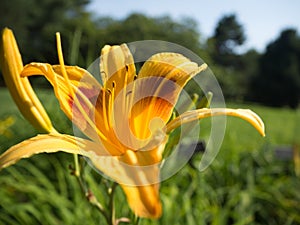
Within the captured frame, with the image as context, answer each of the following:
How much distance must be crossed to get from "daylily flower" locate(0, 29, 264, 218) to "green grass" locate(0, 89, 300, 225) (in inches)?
28.3

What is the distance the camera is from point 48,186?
5.10ft

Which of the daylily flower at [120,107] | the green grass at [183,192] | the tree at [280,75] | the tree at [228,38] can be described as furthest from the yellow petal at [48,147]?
the tree at [228,38]

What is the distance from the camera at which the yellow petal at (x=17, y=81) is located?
0.43 m

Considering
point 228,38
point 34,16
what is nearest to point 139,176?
point 34,16

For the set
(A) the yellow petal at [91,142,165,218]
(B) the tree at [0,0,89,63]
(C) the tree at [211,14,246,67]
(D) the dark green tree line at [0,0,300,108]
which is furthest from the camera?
(C) the tree at [211,14,246,67]

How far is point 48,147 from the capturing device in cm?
36

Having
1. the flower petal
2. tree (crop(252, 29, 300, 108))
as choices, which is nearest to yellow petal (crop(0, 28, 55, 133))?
the flower petal

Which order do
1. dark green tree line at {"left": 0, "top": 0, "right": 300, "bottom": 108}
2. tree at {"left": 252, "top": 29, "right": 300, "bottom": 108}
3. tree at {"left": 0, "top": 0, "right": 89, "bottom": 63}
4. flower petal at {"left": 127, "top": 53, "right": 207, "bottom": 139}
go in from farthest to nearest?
tree at {"left": 252, "top": 29, "right": 300, "bottom": 108} < dark green tree line at {"left": 0, "top": 0, "right": 300, "bottom": 108} < tree at {"left": 0, "top": 0, "right": 89, "bottom": 63} < flower petal at {"left": 127, "top": 53, "right": 207, "bottom": 139}

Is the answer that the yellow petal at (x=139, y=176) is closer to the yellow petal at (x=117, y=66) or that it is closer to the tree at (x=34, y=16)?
the yellow petal at (x=117, y=66)

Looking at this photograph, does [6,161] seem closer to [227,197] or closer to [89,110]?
[89,110]

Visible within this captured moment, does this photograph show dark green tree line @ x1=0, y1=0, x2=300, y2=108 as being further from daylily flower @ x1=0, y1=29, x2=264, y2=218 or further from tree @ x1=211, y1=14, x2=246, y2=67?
daylily flower @ x1=0, y1=29, x2=264, y2=218

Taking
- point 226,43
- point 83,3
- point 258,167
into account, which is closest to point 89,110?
point 258,167

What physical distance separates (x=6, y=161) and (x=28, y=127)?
188 centimetres

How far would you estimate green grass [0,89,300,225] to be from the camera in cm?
134
